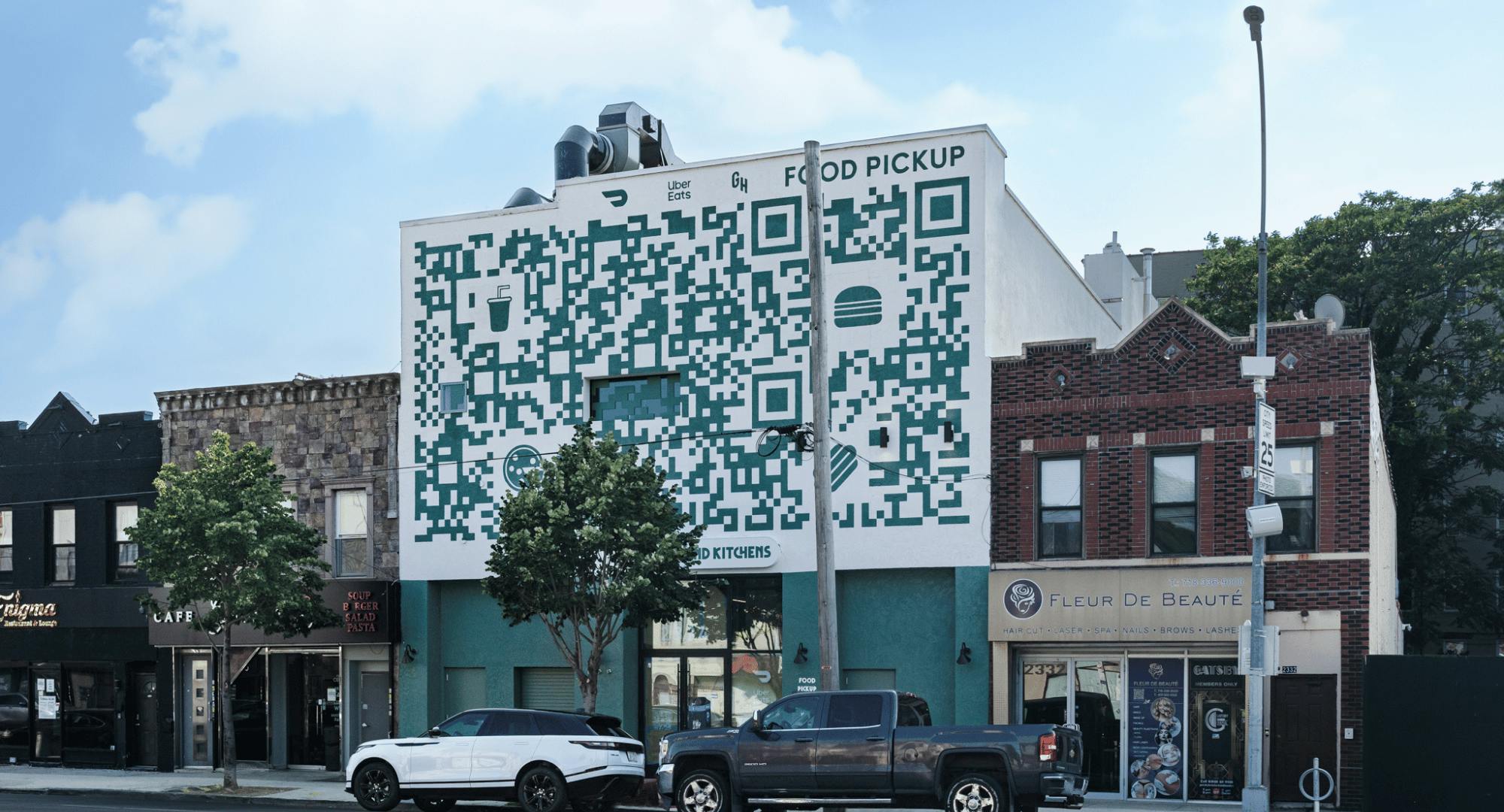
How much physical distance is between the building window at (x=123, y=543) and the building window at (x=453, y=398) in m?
8.02

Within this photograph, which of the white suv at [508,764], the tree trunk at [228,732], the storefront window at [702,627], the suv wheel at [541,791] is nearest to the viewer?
the suv wheel at [541,791]

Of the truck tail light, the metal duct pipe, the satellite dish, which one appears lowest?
the truck tail light

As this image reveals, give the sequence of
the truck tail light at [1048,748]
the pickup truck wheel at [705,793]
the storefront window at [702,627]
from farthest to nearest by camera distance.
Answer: the storefront window at [702,627], the pickup truck wheel at [705,793], the truck tail light at [1048,748]

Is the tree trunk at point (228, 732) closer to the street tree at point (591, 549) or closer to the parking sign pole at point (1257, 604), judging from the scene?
the street tree at point (591, 549)

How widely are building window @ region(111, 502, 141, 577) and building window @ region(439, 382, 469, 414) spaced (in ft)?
26.3

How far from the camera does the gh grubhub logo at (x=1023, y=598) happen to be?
83.1 feet

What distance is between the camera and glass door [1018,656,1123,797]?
25.1 meters

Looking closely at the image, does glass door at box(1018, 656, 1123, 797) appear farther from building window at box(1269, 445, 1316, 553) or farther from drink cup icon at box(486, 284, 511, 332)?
drink cup icon at box(486, 284, 511, 332)

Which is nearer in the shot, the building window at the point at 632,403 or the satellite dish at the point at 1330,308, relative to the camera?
the satellite dish at the point at 1330,308

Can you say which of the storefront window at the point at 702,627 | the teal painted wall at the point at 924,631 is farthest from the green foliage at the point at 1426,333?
the storefront window at the point at 702,627

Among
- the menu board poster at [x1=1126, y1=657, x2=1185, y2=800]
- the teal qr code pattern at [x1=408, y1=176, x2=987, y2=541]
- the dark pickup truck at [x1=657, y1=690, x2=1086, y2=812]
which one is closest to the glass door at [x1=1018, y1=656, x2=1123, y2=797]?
the menu board poster at [x1=1126, y1=657, x2=1185, y2=800]

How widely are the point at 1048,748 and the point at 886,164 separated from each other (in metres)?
12.3

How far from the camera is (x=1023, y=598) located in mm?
25422

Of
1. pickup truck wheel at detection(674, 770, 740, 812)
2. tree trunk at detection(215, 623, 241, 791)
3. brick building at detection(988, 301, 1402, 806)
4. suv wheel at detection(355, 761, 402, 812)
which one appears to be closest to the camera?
pickup truck wheel at detection(674, 770, 740, 812)
